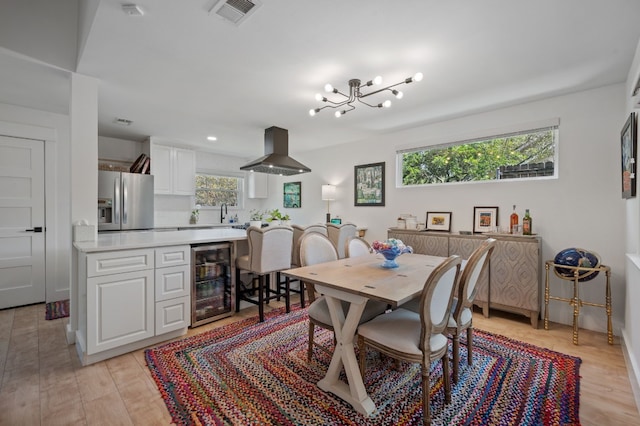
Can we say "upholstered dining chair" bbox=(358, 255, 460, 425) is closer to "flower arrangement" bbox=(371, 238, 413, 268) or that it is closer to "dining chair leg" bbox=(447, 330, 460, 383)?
"dining chair leg" bbox=(447, 330, 460, 383)

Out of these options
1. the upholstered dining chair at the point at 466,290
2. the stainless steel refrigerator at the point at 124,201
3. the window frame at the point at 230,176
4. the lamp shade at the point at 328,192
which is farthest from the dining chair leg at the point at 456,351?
the window frame at the point at 230,176

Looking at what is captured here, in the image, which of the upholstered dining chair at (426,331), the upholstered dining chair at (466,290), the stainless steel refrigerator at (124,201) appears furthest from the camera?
the stainless steel refrigerator at (124,201)

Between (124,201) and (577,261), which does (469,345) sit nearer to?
(577,261)

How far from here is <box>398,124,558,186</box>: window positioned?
3.19m

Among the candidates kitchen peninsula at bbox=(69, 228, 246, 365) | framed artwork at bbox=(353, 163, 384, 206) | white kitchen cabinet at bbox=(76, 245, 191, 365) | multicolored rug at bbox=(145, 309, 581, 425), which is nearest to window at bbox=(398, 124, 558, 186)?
framed artwork at bbox=(353, 163, 384, 206)

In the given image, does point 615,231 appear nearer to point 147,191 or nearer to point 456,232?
point 456,232

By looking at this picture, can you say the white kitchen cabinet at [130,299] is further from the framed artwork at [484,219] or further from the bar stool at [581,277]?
the bar stool at [581,277]

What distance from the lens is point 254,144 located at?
17.4 ft

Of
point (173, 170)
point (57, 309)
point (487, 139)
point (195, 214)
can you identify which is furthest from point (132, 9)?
point (195, 214)

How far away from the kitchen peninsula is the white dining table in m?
1.31

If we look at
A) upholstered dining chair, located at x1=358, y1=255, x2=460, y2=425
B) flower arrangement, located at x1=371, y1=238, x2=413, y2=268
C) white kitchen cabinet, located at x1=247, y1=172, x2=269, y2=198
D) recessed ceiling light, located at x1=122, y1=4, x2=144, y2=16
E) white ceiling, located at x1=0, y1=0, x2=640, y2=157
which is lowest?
upholstered dining chair, located at x1=358, y1=255, x2=460, y2=425

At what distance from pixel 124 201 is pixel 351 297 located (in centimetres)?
419

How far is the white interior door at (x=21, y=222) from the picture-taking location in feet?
11.0

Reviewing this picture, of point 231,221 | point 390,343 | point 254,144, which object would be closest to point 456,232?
point 390,343
